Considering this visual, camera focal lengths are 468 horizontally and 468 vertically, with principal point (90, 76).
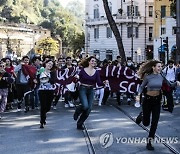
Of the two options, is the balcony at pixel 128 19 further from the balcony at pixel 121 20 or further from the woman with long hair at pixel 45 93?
the woman with long hair at pixel 45 93

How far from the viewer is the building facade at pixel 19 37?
83438 millimetres

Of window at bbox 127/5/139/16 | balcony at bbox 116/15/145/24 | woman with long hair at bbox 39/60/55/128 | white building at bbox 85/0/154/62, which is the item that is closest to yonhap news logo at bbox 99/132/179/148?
woman with long hair at bbox 39/60/55/128

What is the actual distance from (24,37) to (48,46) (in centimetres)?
1833

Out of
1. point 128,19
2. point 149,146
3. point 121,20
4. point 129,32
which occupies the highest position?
point 128,19

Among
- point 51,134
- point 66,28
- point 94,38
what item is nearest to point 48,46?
point 94,38

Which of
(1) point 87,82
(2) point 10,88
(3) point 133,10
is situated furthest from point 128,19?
(1) point 87,82

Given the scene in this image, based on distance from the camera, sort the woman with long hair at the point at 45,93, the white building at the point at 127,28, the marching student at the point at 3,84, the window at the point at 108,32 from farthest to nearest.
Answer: the window at the point at 108,32
the white building at the point at 127,28
the marching student at the point at 3,84
the woman with long hair at the point at 45,93

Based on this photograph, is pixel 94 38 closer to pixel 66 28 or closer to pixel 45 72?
pixel 66 28

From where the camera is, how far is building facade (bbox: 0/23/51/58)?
274ft

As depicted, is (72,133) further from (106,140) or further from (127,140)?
(127,140)

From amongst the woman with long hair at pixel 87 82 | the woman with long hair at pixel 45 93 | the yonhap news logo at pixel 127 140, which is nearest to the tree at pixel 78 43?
the woman with long hair at pixel 45 93

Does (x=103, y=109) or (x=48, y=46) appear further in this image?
(x=48, y=46)

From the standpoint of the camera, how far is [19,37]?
95.4 m

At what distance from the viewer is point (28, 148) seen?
8883mm
